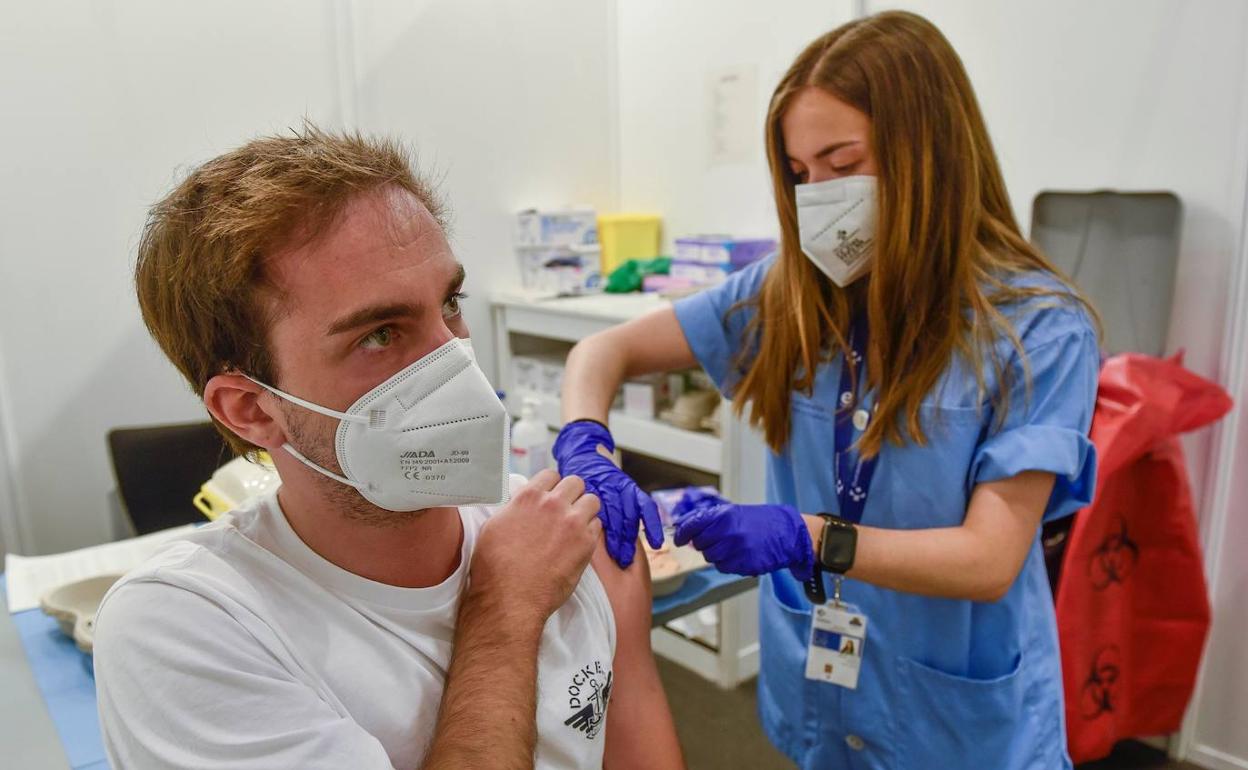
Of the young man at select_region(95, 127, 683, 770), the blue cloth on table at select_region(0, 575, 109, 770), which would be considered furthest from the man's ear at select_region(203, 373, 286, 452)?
the blue cloth on table at select_region(0, 575, 109, 770)

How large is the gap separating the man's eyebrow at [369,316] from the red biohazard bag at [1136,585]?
1.81m

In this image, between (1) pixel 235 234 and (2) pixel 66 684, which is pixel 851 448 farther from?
(2) pixel 66 684

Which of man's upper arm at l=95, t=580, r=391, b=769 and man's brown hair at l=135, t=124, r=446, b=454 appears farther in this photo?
man's brown hair at l=135, t=124, r=446, b=454

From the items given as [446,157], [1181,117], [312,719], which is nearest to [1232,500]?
[1181,117]

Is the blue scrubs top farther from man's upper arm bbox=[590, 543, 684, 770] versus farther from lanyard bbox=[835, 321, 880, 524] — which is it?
man's upper arm bbox=[590, 543, 684, 770]

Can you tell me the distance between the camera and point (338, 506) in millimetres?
1009

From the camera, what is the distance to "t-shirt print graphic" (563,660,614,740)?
1058 mm

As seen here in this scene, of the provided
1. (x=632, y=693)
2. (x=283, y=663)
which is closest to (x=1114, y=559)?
(x=632, y=693)

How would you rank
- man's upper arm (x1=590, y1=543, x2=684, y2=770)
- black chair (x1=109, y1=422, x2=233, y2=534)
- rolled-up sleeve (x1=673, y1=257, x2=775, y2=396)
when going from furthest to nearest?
black chair (x1=109, y1=422, x2=233, y2=534), rolled-up sleeve (x1=673, y1=257, x2=775, y2=396), man's upper arm (x1=590, y1=543, x2=684, y2=770)

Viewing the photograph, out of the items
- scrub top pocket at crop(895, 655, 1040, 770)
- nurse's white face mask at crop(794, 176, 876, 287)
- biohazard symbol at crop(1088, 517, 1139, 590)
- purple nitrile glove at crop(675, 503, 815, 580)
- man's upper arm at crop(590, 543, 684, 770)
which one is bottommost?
biohazard symbol at crop(1088, 517, 1139, 590)

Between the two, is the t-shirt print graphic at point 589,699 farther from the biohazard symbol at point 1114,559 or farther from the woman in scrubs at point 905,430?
the biohazard symbol at point 1114,559

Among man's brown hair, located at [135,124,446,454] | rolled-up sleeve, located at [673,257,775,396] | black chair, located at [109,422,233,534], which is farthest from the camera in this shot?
black chair, located at [109,422,233,534]

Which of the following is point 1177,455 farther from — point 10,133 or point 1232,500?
point 10,133

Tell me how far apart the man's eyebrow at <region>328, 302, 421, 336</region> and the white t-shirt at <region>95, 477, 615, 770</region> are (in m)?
0.24
